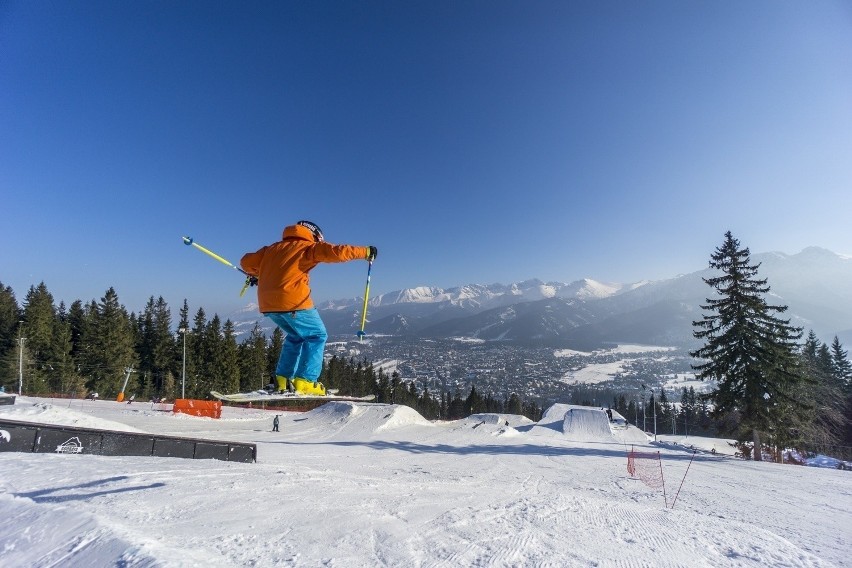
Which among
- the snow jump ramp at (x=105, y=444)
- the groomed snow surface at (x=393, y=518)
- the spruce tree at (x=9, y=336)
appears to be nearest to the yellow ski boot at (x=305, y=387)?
the groomed snow surface at (x=393, y=518)

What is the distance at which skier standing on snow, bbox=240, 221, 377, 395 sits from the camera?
16.9 feet

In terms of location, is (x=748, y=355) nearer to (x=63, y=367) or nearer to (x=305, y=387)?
(x=305, y=387)

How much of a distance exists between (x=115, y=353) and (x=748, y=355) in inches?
2407

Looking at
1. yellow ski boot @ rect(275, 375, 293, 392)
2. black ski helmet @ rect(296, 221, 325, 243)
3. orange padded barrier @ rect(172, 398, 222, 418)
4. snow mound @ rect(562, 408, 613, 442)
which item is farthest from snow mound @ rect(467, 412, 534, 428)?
black ski helmet @ rect(296, 221, 325, 243)

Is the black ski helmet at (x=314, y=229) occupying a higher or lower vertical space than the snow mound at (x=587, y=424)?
higher

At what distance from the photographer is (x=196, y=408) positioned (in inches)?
1172

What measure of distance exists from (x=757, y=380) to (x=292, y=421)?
32.0 m

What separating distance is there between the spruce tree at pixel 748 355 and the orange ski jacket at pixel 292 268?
21794 millimetres

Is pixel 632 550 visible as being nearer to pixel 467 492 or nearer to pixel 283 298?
pixel 467 492

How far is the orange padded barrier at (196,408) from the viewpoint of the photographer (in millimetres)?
29438

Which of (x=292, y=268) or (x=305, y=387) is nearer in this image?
(x=292, y=268)

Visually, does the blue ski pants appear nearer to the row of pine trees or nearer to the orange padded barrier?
the orange padded barrier

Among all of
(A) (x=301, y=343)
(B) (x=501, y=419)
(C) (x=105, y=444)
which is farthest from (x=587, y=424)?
(A) (x=301, y=343)

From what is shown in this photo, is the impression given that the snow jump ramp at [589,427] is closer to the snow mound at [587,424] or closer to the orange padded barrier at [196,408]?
the snow mound at [587,424]
